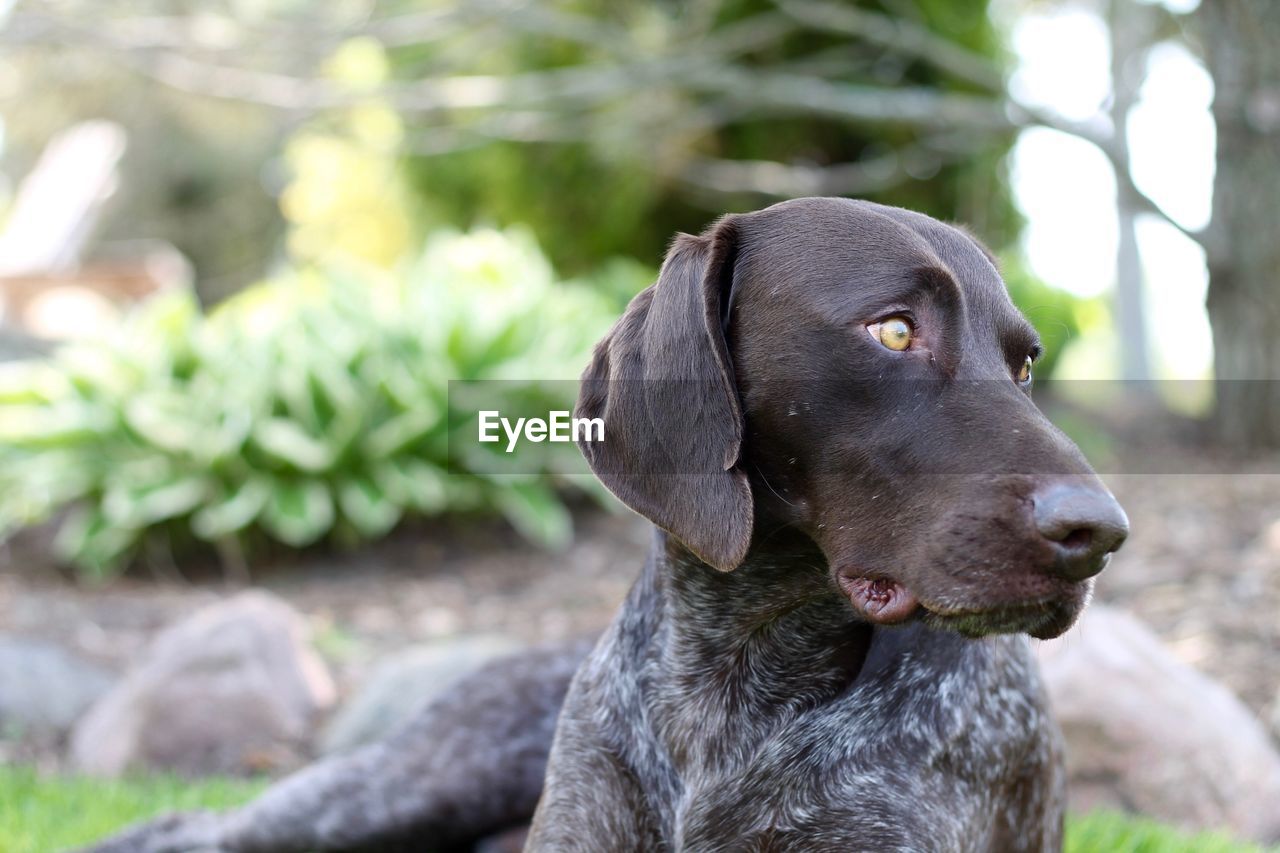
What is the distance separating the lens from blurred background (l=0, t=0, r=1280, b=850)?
4.79m

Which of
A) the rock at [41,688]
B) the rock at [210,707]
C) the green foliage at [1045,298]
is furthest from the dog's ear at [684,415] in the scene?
the green foliage at [1045,298]

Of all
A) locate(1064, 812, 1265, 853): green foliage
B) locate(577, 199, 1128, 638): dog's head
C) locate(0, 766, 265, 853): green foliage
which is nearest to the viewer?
locate(577, 199, 1128, 638): dog's head

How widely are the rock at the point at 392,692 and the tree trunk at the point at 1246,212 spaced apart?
16.5ft

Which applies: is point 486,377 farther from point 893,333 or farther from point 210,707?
point 893,333

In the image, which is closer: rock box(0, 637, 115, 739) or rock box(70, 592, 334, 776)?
rock box(70, 592, 334, 776)

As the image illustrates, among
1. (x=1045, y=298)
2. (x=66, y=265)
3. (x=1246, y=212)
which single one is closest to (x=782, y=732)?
(x=1246, y=212)

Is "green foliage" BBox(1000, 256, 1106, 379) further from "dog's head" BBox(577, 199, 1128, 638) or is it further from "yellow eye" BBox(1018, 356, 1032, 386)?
"dog's head" BBox(577, 199, 1128, 638)

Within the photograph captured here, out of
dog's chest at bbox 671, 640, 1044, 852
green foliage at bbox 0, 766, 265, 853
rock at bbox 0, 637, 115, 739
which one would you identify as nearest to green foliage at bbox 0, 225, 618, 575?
rock at bbox 0, 637, 115, 739

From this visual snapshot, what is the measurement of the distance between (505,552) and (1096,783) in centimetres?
399

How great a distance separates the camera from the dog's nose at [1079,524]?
1.84 m

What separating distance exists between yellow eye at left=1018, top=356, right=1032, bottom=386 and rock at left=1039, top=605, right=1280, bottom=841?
184 cm

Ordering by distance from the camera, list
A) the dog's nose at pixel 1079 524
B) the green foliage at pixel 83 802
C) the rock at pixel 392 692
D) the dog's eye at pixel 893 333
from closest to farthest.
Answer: the dog's nose at pixel 1079 524
the dog's eye at pixel 893 333
the green foliage at pixel 83 802
the rock at pixel 392 692

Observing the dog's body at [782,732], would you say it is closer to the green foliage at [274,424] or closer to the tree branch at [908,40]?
the green foliage at [274,424]

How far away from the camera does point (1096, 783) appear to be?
4.11 m
